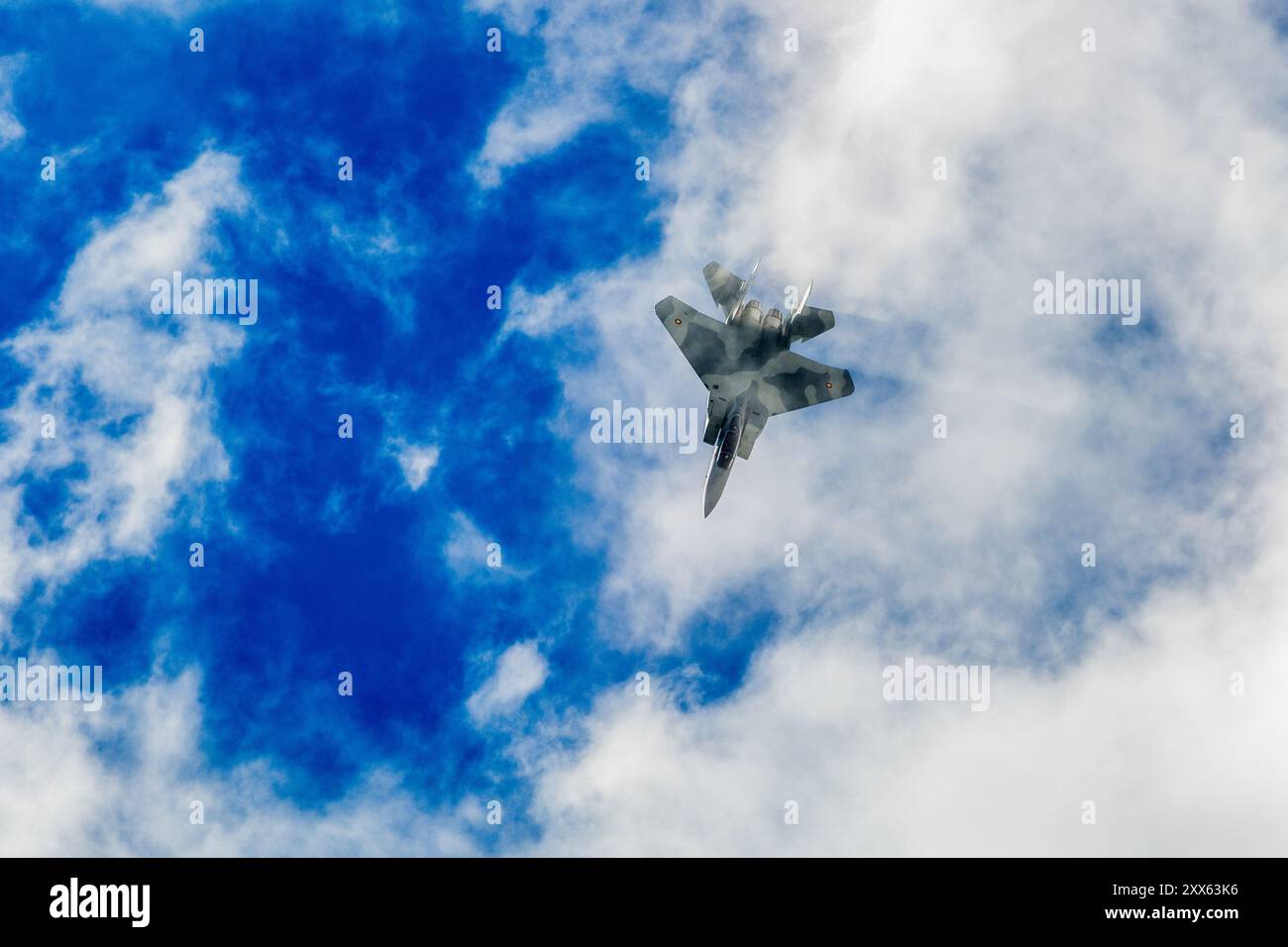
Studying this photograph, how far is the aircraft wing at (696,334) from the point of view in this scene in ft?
223

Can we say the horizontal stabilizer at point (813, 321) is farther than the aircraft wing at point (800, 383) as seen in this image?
No

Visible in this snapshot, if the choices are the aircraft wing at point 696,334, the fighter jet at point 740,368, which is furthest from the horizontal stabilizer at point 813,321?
the aircraft wing at point 696,334

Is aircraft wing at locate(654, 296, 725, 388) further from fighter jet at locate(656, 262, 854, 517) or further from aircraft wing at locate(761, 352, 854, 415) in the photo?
aircraft wing at locate(761, 352, 854, 415)

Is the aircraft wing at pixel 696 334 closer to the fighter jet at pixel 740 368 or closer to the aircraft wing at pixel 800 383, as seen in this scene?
the fighter jet at pixel 740 368

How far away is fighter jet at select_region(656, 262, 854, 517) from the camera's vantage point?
65.4m

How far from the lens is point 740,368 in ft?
222

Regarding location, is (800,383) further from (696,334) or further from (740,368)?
(696,334)

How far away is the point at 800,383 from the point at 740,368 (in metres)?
4.83

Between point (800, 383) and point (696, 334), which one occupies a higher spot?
point (696, 334)

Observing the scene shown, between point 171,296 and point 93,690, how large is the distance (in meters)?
28.5

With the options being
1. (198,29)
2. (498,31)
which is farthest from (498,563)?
(198,29)

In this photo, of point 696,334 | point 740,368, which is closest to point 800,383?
point 740,368

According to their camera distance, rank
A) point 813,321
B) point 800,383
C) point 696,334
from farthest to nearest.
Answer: point 800,383 → point 696,334 → point 813,321
